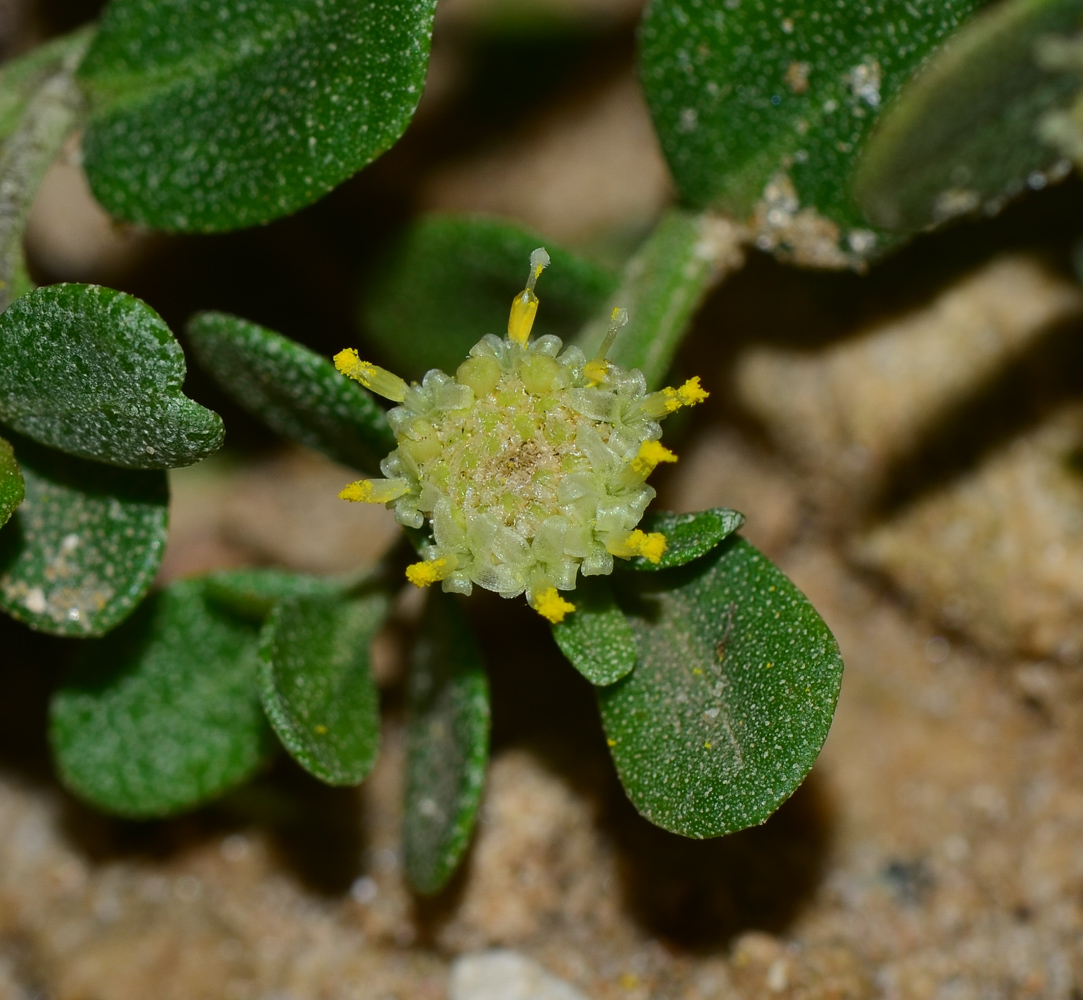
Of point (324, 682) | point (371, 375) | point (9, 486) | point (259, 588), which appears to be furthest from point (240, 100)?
point (324, 682)

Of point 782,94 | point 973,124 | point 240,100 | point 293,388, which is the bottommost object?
point 293,388

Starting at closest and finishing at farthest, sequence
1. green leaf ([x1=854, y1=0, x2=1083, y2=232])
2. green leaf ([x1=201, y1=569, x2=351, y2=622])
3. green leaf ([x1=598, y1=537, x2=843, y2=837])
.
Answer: green leaf ([x1=598, y1=537, x2=843, y2=837]) → green leaf ([x1=854, y1=0, x2=1083, y2=232]) → green leaf ([x1=201, y1=569, x2=351, y2=622])

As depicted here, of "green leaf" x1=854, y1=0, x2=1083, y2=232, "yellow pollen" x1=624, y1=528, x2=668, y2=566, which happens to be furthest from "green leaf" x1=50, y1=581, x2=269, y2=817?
"green leaf" x1=854, y1=0, x2=1083, y2=232

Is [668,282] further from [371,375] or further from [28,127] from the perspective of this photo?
[28,127]

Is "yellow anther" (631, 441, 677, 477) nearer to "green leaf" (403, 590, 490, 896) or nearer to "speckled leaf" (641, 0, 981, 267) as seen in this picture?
"green leaf" (403, 590, 490, 896)

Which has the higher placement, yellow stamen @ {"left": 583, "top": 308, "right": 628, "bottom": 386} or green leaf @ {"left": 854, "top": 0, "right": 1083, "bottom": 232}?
green leaf @ {"left": 854, "top": 0, "right": 1083, "bottom": 232}
